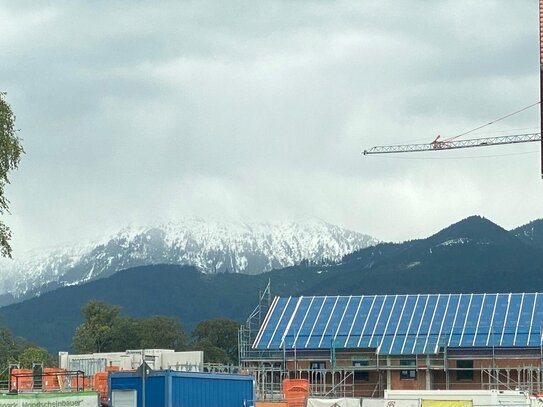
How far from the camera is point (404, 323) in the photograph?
122m

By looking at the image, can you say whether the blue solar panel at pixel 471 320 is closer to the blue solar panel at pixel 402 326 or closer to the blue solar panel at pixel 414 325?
the blue solar panel at pixel 414 325

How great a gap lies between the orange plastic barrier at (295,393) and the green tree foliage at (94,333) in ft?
373

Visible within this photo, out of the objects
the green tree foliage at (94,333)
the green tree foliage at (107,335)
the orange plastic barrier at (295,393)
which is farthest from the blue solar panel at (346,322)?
the green tree foliage at (94,333)

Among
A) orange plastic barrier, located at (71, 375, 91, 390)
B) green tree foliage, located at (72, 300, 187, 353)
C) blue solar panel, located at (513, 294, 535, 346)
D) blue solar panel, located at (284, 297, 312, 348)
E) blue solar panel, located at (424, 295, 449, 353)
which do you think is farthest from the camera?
green tree foliage, located at (72, 300, 187, 353)

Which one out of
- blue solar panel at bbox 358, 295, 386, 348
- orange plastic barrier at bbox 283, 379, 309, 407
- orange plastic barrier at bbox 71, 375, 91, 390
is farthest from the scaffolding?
orange plastic barrier at bbox 71, 375, 91, 390

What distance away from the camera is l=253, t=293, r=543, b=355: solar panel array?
115m

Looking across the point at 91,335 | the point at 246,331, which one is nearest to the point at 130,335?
the point at 91,335

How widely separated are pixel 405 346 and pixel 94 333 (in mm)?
90980

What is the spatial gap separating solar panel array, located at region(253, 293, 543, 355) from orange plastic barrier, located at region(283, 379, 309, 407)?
36820 mm

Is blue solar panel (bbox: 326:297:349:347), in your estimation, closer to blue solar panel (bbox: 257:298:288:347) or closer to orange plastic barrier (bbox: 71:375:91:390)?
blue solar panel (bbox: 257:298:288:347)

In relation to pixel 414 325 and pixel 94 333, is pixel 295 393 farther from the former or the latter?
pixel 94 333

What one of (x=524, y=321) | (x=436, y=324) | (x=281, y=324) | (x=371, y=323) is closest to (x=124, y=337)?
(x=281, y=324)

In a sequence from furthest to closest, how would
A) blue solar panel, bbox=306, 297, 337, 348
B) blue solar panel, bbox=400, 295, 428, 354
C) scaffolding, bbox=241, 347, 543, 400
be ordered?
blue solar panel, bbox=306, 297, 337, 348 < blue solar panel, bbox=400, 295, 428, 354 < scaffolding, bbox=241, 347, 543, 400

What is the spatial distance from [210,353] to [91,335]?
64.9ft
